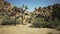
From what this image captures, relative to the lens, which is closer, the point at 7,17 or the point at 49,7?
the point at 49,7

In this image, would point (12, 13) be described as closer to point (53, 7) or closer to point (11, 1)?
point (11, 1)

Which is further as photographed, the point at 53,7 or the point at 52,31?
the point at 53,7

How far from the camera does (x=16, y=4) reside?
7.05m

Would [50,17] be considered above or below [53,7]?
below

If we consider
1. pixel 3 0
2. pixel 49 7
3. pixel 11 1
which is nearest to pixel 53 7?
pixel 49 7

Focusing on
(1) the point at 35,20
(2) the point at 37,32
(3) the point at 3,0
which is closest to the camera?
(2) the point at 37,32

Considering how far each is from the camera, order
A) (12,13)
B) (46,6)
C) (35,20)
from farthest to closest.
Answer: (12,13), (35,20), (46,6)

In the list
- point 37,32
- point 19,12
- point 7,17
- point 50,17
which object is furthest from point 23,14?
point 37,32

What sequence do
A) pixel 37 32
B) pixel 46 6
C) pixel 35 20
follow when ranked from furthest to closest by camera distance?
1. pixel 35 20
2. pixel 46 6
3. pixel 37 32

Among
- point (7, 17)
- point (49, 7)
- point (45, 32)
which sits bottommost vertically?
point (45, 32)

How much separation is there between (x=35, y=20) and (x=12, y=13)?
5.58 ft

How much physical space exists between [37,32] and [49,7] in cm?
148

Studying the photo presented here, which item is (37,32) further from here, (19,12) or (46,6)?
(19,12)

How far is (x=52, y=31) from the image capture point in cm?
640
